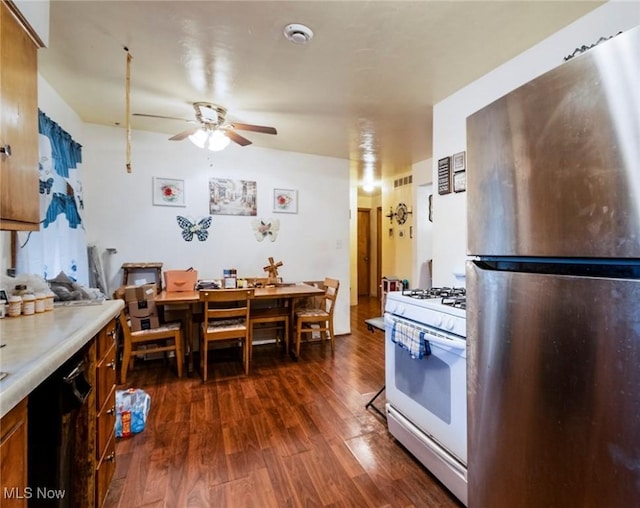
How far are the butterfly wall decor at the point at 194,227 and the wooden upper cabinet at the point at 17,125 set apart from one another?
2153 mm

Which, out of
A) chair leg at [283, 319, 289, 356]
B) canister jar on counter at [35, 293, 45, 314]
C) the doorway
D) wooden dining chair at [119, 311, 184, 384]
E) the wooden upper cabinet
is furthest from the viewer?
the doorway

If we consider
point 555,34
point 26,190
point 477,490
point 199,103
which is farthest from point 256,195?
point 477,490

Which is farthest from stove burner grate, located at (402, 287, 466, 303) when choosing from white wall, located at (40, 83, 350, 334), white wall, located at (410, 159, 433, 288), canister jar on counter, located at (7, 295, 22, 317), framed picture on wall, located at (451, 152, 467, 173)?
white wall, located at (410, 159, 433, 288)

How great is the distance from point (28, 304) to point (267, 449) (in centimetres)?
147

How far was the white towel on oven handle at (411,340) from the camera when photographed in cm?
153

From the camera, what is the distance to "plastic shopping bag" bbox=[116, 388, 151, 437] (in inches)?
76.9

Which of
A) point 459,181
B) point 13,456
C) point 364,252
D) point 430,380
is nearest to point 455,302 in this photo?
point 430,380

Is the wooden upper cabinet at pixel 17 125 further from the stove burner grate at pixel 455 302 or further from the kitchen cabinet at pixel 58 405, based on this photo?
the stove burner grate at pixel 455 302

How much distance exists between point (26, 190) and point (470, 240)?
5.81 ft

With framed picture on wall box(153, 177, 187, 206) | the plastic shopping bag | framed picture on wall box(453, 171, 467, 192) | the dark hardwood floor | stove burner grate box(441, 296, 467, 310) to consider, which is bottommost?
the dark hardwood floor

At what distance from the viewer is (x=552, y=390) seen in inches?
29.3

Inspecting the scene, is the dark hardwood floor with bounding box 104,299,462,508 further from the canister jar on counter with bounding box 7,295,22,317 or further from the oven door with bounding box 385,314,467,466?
the canister jar on counter with bounding box 7,295,22,317

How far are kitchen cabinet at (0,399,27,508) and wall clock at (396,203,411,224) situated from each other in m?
5.33

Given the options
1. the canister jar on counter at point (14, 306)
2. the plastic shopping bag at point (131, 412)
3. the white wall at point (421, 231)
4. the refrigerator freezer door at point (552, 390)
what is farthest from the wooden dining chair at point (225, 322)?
the white wall at point (421, 231)
